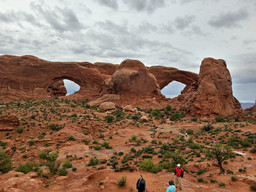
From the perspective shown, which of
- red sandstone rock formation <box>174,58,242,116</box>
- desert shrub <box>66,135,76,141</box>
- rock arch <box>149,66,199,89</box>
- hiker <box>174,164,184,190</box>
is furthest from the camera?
rock arch <box>149,66,199,89</box>

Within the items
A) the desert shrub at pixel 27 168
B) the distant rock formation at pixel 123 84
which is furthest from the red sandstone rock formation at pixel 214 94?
the desert shrub at pixel 27 168

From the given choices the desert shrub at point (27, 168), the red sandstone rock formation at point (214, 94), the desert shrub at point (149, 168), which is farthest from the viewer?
the red sandstone rock formation at point (214, 94)

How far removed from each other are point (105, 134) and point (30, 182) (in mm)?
11666

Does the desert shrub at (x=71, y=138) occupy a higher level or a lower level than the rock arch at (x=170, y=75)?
lower

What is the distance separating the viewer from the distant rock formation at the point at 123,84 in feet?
90.1

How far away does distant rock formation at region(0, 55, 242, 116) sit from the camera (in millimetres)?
27453

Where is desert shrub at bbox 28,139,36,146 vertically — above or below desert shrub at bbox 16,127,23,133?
below

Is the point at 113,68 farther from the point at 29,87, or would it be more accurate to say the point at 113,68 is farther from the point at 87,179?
the point at 87,179

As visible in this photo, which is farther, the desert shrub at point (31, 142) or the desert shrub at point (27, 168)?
the desert shrub at point (31, 142)

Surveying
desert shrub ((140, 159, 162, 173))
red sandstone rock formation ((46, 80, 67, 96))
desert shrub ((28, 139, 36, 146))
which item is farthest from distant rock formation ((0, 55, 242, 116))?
desert shrub ((28, 139, 36, 146))

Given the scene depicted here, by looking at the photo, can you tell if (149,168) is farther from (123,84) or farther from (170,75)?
(170,75)

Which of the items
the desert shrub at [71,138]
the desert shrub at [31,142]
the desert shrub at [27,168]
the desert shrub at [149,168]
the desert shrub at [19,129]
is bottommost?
the desert shrub at [27,168]

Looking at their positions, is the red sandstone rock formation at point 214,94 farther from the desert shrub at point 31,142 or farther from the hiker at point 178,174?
the desert shrub at point 31,142

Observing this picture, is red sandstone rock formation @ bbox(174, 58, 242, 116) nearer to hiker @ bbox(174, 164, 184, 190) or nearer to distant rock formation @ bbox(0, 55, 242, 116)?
distant rock formation @ bbox(0, 55, 242, 116)
